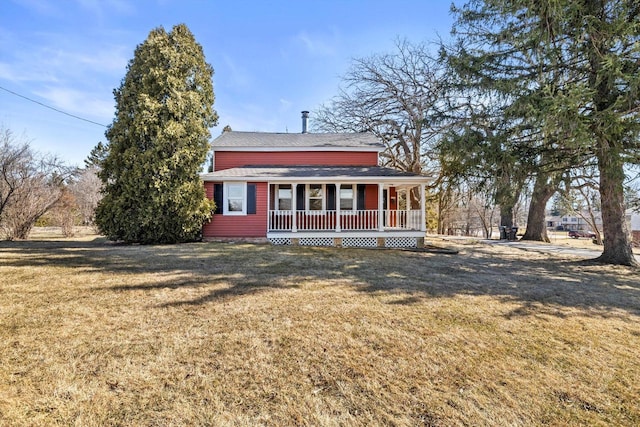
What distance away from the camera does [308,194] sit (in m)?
13.8

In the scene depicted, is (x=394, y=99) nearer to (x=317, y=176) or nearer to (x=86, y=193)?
(x=317, y=176)

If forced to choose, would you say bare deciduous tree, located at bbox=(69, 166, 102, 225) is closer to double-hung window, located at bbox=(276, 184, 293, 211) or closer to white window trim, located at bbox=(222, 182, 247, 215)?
white window trim, located at bbox=(222, 182, 247, 215)

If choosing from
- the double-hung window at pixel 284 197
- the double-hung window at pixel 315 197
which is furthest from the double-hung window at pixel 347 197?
the double-hung window at pixel 284 197

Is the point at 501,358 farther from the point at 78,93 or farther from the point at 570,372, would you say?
the point at 78,93

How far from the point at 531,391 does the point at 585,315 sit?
2883 mm

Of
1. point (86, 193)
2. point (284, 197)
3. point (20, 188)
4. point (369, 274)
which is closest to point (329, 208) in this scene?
point (284, 197)

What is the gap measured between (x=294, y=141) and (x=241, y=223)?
5525mm

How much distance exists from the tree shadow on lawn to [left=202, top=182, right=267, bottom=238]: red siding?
299 cm

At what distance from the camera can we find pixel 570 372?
293 cm

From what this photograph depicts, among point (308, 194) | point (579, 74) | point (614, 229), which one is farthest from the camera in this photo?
point (308, 194)

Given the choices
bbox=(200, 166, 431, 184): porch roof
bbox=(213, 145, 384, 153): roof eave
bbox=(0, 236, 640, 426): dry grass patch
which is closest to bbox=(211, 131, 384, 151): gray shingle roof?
bbox=(213, 145, 384, 153): roof eave

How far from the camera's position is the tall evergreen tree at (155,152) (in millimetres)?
10805

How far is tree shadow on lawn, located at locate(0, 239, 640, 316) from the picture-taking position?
5.31 metres

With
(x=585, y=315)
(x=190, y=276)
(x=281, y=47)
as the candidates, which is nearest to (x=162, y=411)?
(x=190, y=276)
